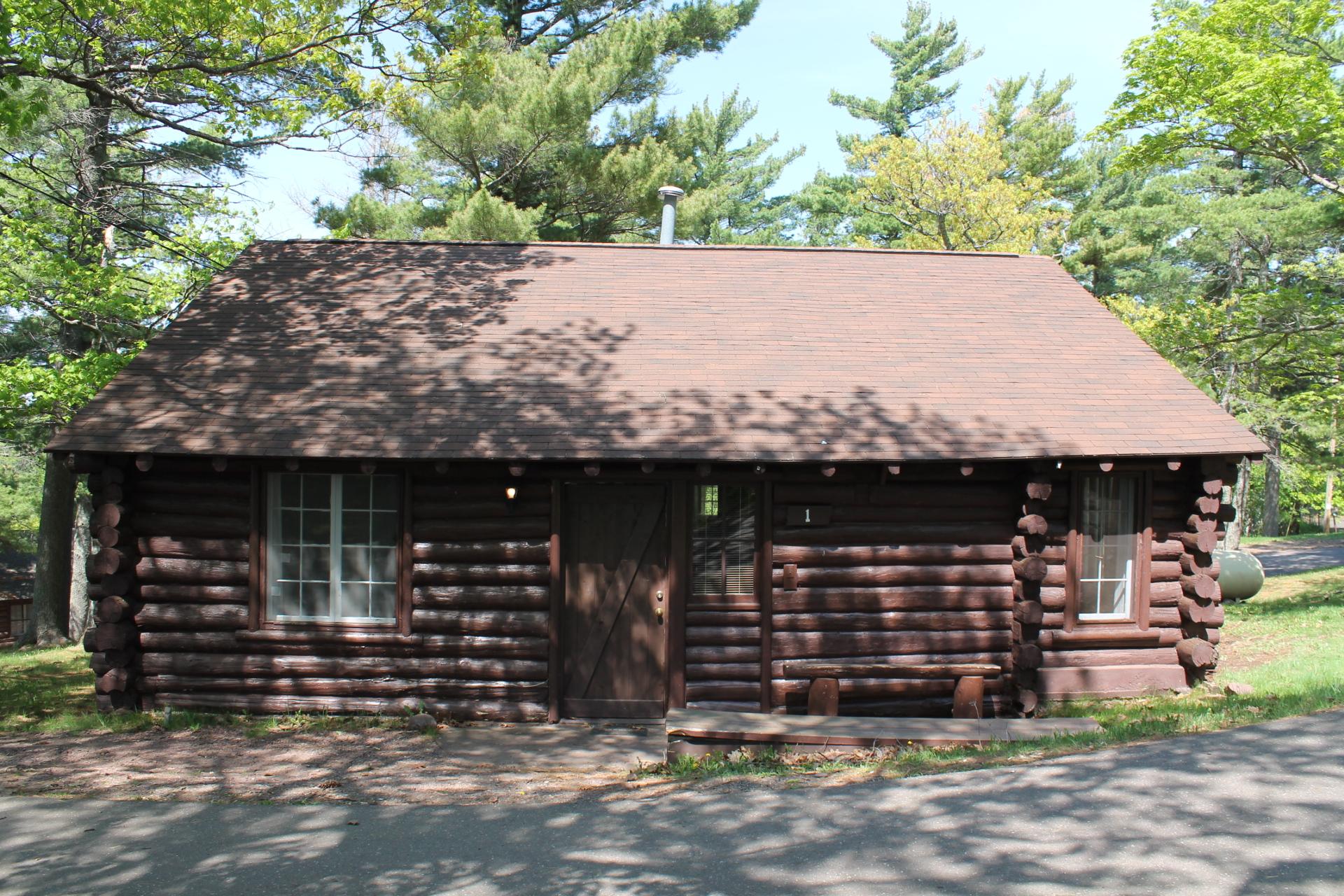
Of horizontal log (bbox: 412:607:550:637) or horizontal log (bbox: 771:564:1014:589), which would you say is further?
horizontal log (bbox: 771:564:1014:589)

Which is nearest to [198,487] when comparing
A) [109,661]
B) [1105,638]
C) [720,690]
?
[109,661]

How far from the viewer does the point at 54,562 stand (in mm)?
17062

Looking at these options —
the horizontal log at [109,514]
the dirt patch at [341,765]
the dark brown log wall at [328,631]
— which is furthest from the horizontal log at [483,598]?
the horizontal log at [109,514]

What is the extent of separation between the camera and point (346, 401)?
9.64m

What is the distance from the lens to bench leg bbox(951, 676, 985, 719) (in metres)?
9.25

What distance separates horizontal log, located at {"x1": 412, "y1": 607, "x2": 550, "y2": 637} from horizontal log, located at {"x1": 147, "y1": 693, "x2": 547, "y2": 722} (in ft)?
2.16

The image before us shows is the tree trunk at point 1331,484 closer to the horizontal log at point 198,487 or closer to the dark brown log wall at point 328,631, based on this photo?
the dark brown log wall at point 328,631

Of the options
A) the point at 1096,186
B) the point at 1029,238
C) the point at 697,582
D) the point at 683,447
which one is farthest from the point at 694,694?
the point at 1096,186

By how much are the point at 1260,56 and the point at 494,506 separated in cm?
1337

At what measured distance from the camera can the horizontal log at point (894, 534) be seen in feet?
31.2

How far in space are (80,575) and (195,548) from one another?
43.3 feet

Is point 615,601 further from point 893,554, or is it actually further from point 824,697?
point 893,554

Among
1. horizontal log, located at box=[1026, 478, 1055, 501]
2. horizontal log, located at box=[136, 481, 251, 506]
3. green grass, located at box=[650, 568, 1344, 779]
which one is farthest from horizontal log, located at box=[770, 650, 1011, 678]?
horizontal log, located at box=[136, 481, 251, 506]

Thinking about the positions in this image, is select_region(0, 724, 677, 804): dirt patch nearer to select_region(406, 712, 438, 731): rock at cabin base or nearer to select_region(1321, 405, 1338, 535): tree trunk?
select_region(406, 712, 438, 731): rock at cabin base
